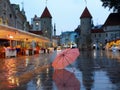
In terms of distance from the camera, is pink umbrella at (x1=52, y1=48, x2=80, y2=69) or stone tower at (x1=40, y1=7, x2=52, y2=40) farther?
stone tower at (x1=40, y1=7, x2=52, y2=40)

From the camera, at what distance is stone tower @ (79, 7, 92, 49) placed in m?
138

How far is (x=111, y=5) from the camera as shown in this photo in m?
75.8

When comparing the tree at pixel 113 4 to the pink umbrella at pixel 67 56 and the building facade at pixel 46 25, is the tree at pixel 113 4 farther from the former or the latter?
the building facade at pixel 46 25

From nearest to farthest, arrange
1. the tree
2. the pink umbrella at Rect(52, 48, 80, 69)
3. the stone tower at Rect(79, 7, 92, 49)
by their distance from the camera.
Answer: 1. the pink umbrella at Rect(52, 48, 80, 69)
2. the tree
3. the stone tower at Rect(79, 7, 92, 49)

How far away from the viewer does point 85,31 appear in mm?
142000

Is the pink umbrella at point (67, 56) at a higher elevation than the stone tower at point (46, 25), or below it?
below

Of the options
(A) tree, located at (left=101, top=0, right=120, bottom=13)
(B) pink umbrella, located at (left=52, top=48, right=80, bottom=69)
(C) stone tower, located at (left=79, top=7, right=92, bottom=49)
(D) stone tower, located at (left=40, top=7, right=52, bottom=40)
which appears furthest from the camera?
(C) stone tower, located at (left=79, top=7, right=92, bottom=49)

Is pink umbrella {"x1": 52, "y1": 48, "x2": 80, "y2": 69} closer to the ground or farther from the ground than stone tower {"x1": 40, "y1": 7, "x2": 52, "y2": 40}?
closer to the ground

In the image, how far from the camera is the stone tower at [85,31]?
138 metres

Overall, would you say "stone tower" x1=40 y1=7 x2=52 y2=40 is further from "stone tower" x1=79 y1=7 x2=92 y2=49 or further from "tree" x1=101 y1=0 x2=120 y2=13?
"tree" x1=101 y1=0 x2=120 y2=13

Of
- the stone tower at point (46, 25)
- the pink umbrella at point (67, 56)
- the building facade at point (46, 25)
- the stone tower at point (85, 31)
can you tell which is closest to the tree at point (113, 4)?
the pink umbrella at point (67, 56)

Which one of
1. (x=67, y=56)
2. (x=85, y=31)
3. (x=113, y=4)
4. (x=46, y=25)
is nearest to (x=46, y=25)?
(x=46, y=25)

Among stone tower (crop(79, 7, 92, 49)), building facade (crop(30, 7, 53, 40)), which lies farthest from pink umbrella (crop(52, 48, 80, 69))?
stone tower (crop(79, 7, 92, 49))

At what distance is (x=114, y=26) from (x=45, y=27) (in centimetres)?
2688
